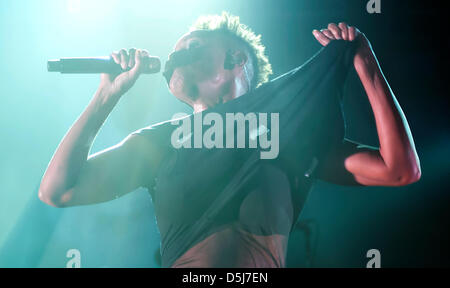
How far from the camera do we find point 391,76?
68.9 inches

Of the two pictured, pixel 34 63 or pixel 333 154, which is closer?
pixel 333 154

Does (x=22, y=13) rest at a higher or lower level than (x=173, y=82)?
higher

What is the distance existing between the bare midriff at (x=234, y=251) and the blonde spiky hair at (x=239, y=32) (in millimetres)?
695

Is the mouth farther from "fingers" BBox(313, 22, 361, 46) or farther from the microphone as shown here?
"fingers" BBox(313, 22, 361, 46)

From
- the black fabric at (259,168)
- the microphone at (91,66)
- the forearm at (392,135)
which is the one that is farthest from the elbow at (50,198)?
the forearm at (392,135)

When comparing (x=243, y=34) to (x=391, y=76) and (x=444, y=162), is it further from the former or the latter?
(x=444, y=162)

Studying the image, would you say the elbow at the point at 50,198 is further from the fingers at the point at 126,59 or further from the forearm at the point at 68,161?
the fingers at the point at 126,59

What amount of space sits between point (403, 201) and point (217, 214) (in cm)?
110

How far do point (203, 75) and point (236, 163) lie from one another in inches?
14.4

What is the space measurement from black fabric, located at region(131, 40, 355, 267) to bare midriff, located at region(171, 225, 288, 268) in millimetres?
17
